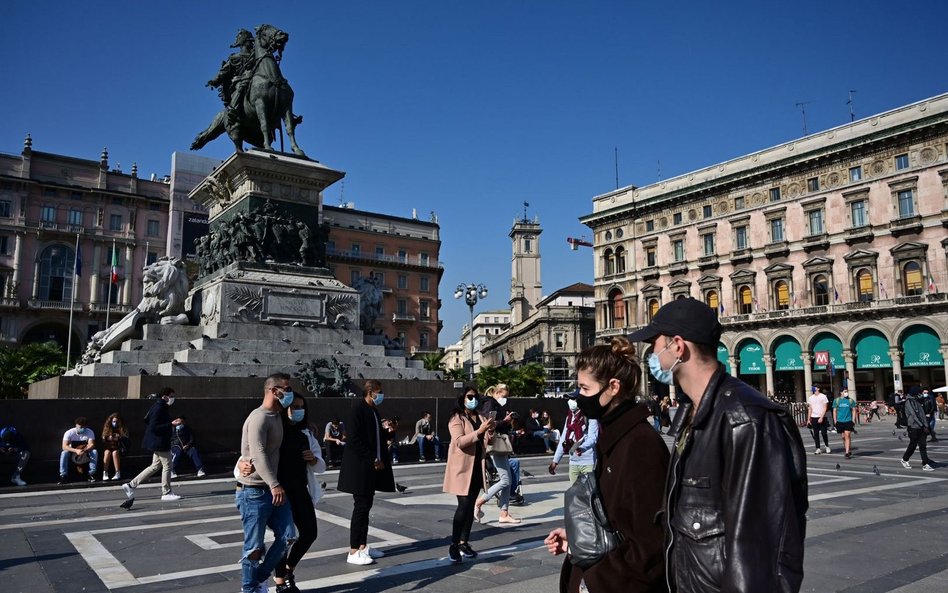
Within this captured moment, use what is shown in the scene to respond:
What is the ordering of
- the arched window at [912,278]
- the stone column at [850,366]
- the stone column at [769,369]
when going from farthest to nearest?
1. the stone column at [769,369]
2. the stone column at [850,366]
3. the arched window at [912,278]

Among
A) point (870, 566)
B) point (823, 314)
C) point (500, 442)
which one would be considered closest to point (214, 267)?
point (500, 442)

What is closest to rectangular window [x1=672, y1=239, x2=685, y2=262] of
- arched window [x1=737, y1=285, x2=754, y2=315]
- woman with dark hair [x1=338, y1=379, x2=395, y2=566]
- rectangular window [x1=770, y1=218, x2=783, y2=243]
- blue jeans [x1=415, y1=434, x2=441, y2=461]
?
arched window [x1=737, y1=285, x2=754, y2=315]

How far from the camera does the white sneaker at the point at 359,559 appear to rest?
20.4 feet

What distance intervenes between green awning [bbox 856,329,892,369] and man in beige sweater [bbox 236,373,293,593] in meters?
48.8

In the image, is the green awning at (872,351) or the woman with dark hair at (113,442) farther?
the green awning at (872,351)

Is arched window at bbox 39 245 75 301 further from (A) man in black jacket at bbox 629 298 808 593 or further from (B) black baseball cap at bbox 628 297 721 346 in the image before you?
(A) man in black jacket at bbox 629 298 808 593

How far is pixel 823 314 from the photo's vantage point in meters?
48.6

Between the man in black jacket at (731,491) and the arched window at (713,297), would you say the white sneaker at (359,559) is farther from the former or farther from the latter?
the arched window at (713,297)

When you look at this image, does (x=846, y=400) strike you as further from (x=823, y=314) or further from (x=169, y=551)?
(x=823, y=314)

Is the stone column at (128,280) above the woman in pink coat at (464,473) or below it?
above

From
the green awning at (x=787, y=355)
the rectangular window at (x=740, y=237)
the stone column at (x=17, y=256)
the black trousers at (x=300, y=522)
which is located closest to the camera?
the black trousers at (x=300, y=522)

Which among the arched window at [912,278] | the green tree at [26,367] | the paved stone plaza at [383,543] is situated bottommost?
the paved stone plaza at [383,543]

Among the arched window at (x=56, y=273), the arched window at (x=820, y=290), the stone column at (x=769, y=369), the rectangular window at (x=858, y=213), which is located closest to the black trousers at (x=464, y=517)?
the rectangular window at (x=858, y=213)

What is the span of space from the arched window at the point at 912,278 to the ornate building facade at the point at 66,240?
193ft
